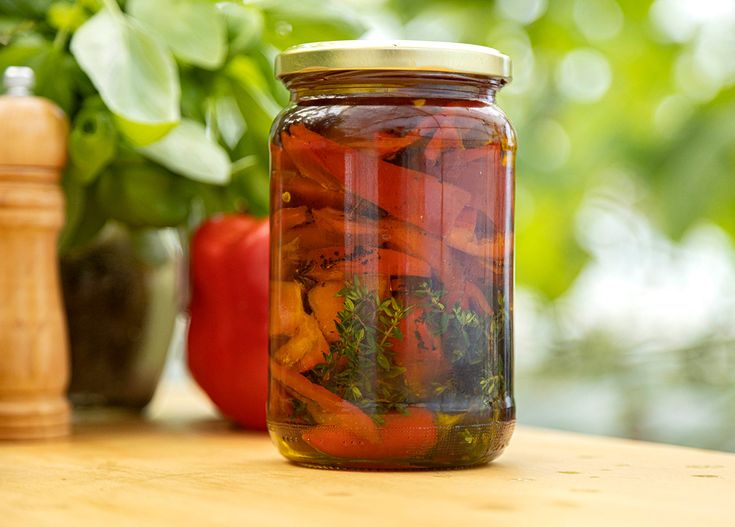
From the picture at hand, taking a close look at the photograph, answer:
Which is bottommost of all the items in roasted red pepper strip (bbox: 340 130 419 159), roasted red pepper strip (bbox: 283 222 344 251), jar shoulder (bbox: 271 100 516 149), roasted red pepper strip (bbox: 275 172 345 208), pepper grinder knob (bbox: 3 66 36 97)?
roasted red pepper strip (bbox: 283 222 344 251)

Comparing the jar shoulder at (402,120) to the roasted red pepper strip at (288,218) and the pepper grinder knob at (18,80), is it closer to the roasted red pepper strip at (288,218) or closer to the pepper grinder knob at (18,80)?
the roasted red pepper strip at (288,218)

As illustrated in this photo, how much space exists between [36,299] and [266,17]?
304 mm

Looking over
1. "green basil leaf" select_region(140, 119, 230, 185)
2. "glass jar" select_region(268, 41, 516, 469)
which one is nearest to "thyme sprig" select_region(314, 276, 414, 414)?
"glass jar" select_region(268, 41, 516, 469)

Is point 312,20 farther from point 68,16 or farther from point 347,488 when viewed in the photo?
point 347,488

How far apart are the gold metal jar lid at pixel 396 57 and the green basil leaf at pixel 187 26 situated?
0.65 ft

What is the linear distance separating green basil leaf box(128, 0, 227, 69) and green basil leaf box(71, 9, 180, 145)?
0.04 metres

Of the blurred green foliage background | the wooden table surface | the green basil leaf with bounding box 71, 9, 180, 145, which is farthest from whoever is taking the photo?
the blurred green foliage background

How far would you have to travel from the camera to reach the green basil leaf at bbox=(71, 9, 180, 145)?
0.83 metres

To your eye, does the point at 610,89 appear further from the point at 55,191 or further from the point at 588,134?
the point at 55,191

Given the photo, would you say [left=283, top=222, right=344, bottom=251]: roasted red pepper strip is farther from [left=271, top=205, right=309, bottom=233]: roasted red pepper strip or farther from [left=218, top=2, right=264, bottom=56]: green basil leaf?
[left=218, top=2, right=264, bottom=56]: green basil leaf

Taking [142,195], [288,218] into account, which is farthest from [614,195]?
[288,218]

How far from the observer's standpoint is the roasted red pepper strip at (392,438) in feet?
2.30

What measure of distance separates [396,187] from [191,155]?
0.24 m

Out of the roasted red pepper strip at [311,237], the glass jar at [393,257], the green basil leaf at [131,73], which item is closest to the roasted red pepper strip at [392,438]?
the glass jar at [393,257]
